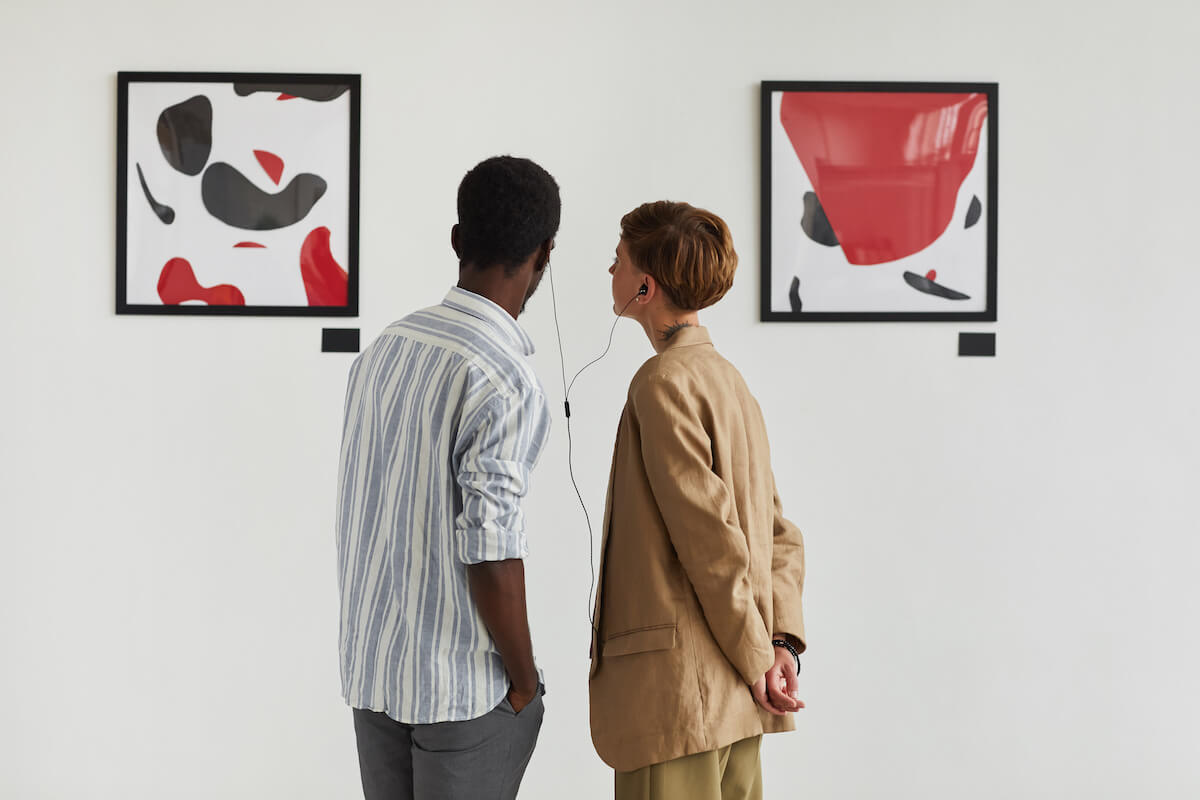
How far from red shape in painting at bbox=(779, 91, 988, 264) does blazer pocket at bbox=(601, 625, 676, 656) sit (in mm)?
1259

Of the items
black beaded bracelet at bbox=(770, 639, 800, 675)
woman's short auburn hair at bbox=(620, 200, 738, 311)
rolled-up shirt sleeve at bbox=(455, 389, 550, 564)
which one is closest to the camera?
rolled-up shirt sleeve at bbox=(455, 389, 550, 564)

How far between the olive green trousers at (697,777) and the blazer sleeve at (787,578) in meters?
0.20

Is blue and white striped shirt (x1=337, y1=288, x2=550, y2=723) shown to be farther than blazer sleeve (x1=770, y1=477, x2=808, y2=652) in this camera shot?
No

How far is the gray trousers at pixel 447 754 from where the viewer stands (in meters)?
1.11

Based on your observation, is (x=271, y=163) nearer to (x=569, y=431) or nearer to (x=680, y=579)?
(x=569, y=431)

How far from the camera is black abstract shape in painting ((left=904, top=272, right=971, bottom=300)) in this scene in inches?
84.0

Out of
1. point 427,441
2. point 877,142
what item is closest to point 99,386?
point 427,441

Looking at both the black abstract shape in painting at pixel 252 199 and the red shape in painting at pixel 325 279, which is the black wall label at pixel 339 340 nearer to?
the red shape in painting at pixel 325 279

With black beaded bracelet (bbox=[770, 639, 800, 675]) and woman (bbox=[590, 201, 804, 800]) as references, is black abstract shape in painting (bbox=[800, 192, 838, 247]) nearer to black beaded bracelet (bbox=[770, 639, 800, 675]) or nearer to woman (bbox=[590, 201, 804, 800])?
woman (bbox=[590, 201, 804, 800])

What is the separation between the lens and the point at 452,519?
1.11 m

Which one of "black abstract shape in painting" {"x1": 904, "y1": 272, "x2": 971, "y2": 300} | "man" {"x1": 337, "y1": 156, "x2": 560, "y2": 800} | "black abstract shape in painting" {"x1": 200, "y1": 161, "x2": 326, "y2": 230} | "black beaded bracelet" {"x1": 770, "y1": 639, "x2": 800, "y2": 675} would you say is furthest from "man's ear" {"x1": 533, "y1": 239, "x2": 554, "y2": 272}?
"black abstract shape in painting" {"x1": 904, "y1": 272, "x2": 971, "y2": 300}

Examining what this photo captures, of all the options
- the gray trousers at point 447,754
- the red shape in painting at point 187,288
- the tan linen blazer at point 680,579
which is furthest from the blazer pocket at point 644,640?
the red shape in painting at point 187,288

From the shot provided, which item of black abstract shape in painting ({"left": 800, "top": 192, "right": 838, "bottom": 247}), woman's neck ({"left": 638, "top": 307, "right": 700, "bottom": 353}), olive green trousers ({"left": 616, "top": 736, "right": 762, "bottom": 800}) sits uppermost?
black abstract shape in painting ({"left": 800, "top": 192, "right": 838, "bottom": 247})

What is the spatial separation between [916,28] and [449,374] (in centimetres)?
175
